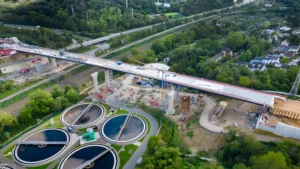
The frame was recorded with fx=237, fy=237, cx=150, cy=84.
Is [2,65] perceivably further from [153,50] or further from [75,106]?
[153,50]

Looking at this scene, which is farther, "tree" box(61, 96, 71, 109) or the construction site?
"tree" box(61, 96, 71, 109)

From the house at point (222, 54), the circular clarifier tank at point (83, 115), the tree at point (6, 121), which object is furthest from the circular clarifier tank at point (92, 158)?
the house at point (222, 54)

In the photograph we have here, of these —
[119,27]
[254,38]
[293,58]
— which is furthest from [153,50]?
[293,58]

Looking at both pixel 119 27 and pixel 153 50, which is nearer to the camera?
pixel 153 50

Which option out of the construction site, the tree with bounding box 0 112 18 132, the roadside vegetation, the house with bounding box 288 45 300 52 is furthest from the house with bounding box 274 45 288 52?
the tree with bounding box 0 112 18 132

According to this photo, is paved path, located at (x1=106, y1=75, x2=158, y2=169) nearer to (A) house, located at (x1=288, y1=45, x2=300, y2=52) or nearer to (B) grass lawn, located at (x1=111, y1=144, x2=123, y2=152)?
(B) grass lawn, located at (x1=111, y1=144, x2=123, y2=152)
